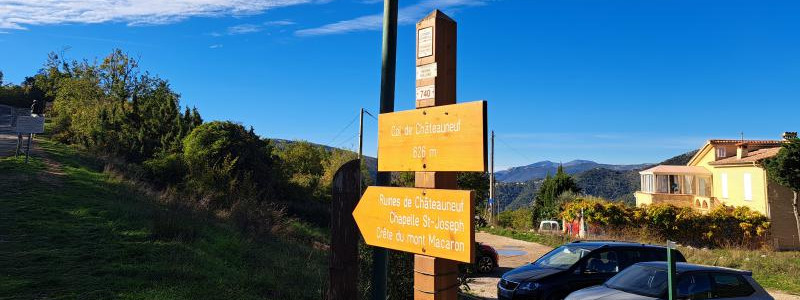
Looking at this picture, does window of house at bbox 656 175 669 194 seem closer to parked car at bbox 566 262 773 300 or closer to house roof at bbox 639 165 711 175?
house roof at bbox 639 165 711 175

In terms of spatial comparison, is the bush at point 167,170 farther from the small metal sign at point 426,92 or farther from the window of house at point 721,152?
the window of house at point 721,152

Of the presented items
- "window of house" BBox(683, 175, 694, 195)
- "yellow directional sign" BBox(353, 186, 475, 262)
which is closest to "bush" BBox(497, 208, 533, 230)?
"window of house" BBox(683, 175, 694, 195)

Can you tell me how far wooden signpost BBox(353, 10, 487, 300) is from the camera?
2826 mm

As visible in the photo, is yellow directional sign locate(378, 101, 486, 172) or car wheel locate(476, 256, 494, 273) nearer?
yellow directional sign locate(378, 101, 486, 172)

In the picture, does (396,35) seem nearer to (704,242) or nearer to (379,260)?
(379,260)

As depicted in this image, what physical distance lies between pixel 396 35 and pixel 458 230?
2002 millimetres

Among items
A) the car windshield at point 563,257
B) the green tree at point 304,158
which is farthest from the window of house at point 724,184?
the car windshield at point 563,257

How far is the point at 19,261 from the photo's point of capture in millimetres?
7207

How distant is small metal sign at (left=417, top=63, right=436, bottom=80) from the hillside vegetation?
4.84 metres

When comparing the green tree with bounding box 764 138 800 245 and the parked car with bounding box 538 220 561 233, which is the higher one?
the green tree with bounding box 764 138 800 245

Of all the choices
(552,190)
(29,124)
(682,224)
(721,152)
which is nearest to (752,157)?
(721,152)

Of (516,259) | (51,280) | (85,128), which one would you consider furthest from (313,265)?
(85,128)

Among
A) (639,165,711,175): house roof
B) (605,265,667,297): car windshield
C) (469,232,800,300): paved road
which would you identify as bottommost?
(469,232,800,300): paved road

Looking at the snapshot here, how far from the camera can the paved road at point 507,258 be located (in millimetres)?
11836
